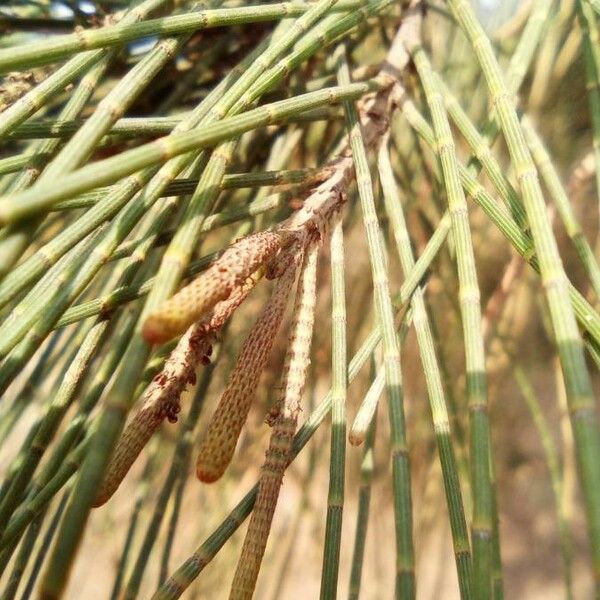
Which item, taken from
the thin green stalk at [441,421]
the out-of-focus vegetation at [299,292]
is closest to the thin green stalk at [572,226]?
the out-of-focus vegetation at [299,292]

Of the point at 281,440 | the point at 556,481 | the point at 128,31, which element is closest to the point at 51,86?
the point at 128,31

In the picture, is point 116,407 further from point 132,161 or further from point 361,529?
point 361,529

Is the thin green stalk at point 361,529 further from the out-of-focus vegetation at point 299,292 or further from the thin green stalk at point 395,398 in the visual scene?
the thin green stalk at point 395,398

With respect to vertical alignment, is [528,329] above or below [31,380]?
above

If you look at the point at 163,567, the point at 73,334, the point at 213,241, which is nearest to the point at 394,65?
the point at 213,241

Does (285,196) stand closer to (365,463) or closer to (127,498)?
(365,463)
